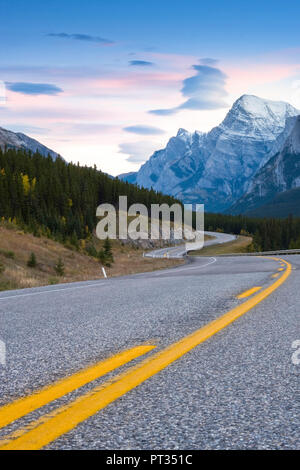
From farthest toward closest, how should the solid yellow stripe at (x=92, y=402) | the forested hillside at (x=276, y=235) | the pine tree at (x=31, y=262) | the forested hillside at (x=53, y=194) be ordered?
the forested hillside at (x=276, y=235) < the forested hillside at (x=53, y=194) < the pine tree at (x=31, y=262) < the solid yellow stripe at (x=92, y=402)

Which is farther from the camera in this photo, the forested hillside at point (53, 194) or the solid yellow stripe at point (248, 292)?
the forested hillside at point (53, 194)

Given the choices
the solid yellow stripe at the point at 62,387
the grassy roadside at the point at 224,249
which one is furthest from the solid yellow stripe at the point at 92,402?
the grassy roadside at the point at 224,249

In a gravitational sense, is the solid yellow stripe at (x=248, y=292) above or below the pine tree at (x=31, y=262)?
above

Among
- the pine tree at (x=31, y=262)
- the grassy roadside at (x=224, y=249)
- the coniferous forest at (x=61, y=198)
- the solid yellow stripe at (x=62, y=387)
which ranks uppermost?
the coniferous forest at (x=61, y=198)

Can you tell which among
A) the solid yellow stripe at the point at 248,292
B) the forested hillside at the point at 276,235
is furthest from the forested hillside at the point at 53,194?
the solid yellow stripe at the point at 248,292

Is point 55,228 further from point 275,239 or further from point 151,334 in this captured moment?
point 151,334

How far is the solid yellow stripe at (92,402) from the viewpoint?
7.15 feet

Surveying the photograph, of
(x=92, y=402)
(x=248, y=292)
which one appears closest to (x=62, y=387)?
(x=92, y=402)

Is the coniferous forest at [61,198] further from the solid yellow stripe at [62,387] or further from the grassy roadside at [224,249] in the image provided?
the solid yellow stripe at [62,387]

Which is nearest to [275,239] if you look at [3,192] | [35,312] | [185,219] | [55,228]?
[185,219]

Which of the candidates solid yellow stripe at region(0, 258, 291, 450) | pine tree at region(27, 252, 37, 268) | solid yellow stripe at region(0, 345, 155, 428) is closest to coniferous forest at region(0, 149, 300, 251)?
pine tree at region(27, 252, 37, 268)

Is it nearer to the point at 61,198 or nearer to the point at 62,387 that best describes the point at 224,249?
the point at 61,198

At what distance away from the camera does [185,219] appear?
509 feet

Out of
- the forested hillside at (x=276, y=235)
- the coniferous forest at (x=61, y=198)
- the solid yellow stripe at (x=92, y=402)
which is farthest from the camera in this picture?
the forested hillside at (x=276, y=235)
